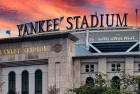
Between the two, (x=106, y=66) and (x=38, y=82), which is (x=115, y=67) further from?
(x=38, y=82)

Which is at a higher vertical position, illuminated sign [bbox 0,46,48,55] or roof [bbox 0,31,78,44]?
roof [bbox 0,31,78,44]

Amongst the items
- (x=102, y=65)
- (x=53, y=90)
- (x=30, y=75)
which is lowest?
(x=53, y=90)

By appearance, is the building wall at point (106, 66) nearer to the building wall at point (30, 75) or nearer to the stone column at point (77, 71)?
the stone column at point (77, 71)

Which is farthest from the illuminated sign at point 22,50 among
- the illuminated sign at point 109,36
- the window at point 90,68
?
the illuminated sign at point 109,36

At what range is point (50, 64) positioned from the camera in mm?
85188

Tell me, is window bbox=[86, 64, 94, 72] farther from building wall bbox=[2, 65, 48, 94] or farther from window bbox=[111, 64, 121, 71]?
building wall bbox=[2, 65, 48, 94]

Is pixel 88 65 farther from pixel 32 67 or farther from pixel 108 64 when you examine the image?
pixel 32 67

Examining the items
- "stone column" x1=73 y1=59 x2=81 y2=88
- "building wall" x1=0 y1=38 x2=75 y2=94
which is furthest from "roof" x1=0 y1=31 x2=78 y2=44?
"stone column" x1=73 y1=59 x2=81 y2=88

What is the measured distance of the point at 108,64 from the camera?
88188mm

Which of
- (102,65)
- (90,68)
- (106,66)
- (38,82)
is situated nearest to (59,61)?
(38,82)

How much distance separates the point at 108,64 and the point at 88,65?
3.34 meters

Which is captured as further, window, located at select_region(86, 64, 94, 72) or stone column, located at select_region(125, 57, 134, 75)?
window, located at select_region(86, 64, 94, 72)

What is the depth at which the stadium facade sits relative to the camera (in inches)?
3319

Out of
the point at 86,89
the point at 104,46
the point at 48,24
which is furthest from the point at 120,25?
the point at 86,89
